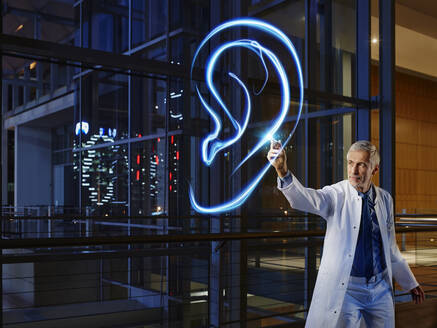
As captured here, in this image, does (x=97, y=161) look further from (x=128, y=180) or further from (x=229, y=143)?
(x=229, y=143)

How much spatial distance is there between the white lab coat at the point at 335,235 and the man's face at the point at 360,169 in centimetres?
5

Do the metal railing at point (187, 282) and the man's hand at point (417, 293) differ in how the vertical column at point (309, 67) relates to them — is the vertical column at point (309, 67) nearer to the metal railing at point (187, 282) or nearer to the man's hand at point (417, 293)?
the metal railing at point (187, 282)

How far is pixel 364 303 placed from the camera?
2.68 meters

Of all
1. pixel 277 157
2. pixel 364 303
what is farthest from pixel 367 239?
pixel 277 157

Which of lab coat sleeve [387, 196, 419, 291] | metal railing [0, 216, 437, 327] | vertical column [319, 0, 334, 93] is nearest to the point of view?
lab coat sleeve [387, 196, 419, 291]

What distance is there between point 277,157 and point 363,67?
5.19 m

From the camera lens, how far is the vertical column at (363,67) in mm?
7289

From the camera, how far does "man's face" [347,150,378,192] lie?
273cm

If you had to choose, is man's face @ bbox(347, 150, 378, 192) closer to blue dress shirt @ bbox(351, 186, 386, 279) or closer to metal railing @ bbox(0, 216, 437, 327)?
blue dress shirt @ bbox(351, 186, 386, 279)

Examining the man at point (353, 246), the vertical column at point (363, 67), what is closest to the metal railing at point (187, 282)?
the vertical column at point (363, 67)

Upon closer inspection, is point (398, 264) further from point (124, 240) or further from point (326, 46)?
point (326, 46)

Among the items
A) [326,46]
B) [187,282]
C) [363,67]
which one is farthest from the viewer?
[187,282]

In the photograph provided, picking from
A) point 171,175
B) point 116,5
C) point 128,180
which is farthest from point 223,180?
point 116,5

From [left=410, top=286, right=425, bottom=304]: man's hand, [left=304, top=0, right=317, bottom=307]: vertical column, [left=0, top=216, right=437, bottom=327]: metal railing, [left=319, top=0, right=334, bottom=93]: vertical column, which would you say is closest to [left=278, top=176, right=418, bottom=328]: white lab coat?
[left=410, top=286, right=425, bottom=304]: man's hand
